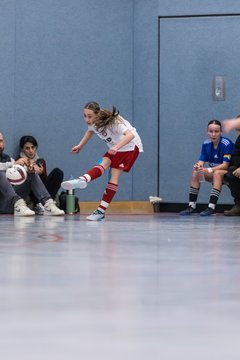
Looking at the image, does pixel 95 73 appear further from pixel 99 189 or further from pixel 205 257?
pixel 205 257

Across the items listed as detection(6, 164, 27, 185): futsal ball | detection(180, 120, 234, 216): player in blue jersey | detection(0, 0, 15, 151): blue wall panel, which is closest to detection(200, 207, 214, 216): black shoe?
detection(180, 120, 234, 216): player in blue jersey

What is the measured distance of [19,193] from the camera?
10133mm

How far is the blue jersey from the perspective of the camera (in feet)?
34.7

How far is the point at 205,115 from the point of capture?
1201 centimetres

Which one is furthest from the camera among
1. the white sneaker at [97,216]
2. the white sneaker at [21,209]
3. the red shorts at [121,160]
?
the white sneaker at [21,209]

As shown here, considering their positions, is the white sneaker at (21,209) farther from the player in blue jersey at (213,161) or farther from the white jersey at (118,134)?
the player in blue jersey at (213,161)

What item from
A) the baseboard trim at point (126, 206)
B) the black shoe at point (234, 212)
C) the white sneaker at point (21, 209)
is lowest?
the baseboard trim at point (126, 206)

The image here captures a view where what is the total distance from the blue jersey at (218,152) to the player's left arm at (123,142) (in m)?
1.98

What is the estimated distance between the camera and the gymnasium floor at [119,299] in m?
2.34

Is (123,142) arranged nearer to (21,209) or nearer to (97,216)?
(97,216)

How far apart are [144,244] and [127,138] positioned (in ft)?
10.8

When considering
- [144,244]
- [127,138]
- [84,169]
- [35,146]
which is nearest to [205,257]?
[144,244]

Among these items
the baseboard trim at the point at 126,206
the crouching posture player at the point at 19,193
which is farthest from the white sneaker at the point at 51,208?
the baseboard trim at the point at 126,206

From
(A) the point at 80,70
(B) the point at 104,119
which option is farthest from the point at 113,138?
(A) the point at 80,70
